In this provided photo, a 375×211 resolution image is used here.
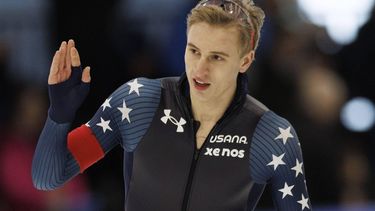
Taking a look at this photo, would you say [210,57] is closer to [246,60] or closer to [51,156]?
[246,60]

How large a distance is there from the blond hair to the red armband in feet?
2.16

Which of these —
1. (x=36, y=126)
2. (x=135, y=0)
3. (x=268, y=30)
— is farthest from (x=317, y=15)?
(x=36, y=126)

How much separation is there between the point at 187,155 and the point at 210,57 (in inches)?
18.0

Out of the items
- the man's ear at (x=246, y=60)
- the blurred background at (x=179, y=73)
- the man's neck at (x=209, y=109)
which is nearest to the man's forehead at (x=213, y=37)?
the man's ear at (x=246, y=60)

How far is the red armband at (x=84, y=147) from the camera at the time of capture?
4113mm

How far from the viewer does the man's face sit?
13.1ft

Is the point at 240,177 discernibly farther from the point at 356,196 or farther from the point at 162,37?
the point at 162,37

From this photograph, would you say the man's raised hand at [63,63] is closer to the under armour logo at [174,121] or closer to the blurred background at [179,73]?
the under armour logo at [174,121]

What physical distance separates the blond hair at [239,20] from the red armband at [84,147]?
0.66m

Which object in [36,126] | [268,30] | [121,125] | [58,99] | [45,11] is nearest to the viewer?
[58,99]

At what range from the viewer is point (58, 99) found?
12.9 ft

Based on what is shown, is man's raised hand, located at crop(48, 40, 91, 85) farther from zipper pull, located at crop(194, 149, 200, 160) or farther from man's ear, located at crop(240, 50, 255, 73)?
man's ear, located at crop(240, 50, 255, 73)

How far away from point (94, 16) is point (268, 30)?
1486 millimetres

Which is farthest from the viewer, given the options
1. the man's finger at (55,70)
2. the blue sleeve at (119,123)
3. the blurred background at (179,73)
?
the blurred background at (179,73)
